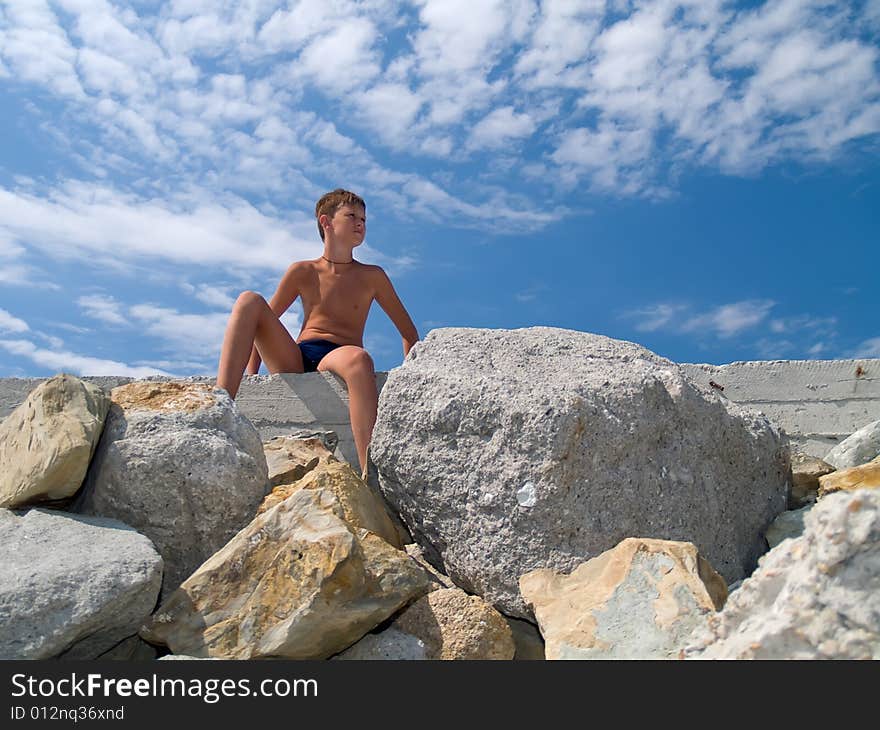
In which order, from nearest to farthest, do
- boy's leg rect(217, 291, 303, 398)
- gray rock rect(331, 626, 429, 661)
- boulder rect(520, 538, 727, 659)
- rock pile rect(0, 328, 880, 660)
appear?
boulder rect(520, 538, 727, 659) → rock pile rect(0, 328, 880, 660) → gray rock rect(331, 626, 429, 661) → boy's leg rect(217, 291, 303, 398)

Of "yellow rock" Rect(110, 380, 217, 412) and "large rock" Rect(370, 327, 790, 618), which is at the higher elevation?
"yellow rock" Rect(110, 380, 217, 412)

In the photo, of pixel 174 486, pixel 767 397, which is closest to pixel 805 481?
pixel 767 397

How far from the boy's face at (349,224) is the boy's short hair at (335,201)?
3 centimetres

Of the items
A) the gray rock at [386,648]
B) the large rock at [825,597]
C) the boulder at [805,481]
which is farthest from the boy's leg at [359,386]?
the large rock at [825,597]

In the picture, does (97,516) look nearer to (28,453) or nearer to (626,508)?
(28,453)

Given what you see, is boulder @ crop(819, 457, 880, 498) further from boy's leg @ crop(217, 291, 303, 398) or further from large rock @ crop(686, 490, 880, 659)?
boy's leg @ crop(217, 291, 303, 398)

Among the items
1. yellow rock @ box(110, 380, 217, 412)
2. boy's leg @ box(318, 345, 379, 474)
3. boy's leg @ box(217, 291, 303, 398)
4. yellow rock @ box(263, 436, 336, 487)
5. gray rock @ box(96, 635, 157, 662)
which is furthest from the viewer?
boy's leg @ box(217, 291, 303, 398)

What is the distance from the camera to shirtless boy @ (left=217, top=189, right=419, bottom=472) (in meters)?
4.57

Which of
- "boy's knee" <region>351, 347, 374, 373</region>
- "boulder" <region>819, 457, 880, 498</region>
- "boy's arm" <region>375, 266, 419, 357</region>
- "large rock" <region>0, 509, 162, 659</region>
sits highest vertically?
"boy's arm" <region>375, 266, 419, 357</region>

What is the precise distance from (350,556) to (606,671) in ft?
2.73

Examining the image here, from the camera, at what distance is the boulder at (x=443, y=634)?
2.67m

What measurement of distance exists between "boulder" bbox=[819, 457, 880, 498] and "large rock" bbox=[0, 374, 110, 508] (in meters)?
2.86

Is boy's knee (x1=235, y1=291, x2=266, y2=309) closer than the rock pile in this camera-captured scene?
No

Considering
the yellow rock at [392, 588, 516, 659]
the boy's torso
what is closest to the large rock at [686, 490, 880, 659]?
the yellow rock at [392, 588, 516, 659]
